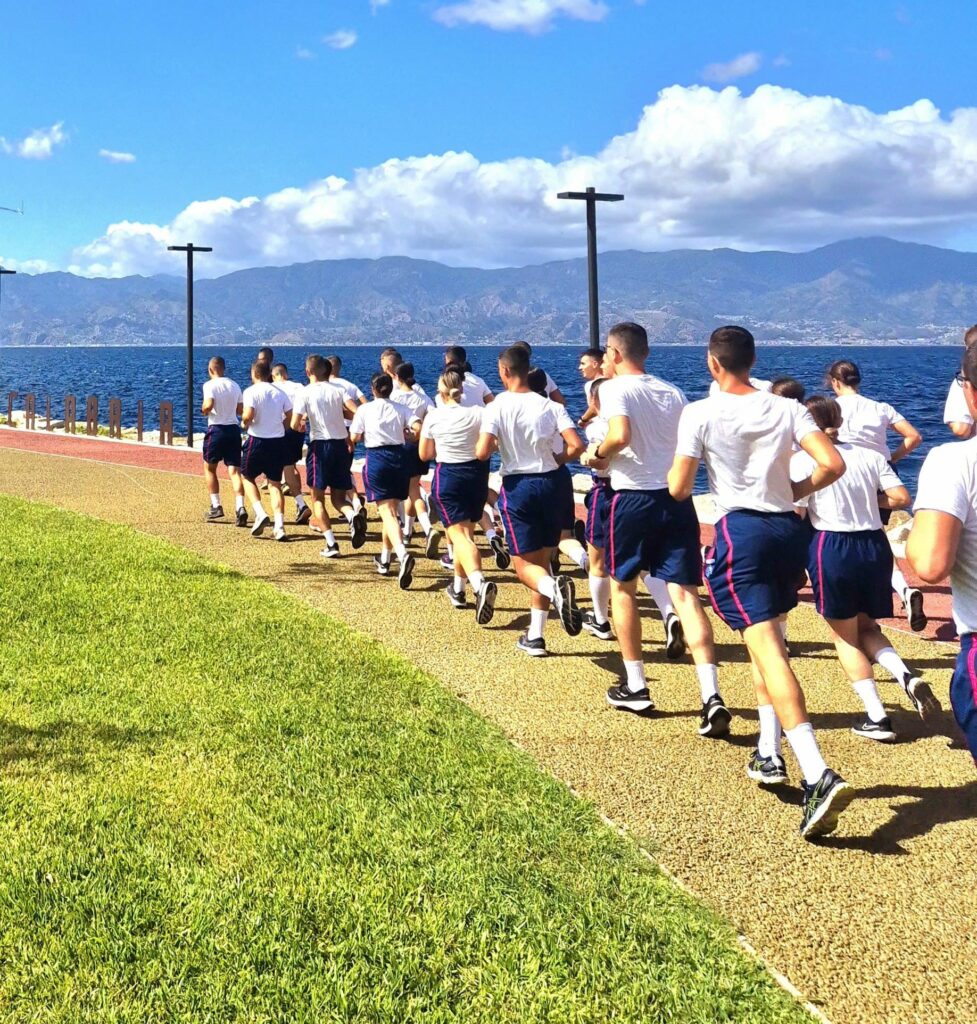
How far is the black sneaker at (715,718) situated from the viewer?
18.5ft

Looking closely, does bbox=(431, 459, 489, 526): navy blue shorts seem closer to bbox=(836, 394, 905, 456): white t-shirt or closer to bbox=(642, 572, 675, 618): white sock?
bbox=(642, 572, 675, 618): white sock

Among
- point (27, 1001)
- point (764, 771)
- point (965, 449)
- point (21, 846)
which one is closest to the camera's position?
point (965, 449)

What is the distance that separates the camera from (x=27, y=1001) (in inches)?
129

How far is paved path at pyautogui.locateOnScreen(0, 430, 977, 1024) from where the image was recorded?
Answer: 11.9ft

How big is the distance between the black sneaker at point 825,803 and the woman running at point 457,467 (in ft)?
12.9

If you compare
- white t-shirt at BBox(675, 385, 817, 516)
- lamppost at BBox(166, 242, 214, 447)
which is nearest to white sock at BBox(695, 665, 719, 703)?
white t-shirt at BBox(675, 385, 817, 516)

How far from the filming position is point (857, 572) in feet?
19.1

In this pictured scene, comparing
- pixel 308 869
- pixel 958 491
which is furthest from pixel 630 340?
pixel 308 869

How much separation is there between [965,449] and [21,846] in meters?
3.73

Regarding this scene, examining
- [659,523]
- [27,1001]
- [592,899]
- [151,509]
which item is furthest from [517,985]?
[151,509]

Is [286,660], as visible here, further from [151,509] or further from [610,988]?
[151,509]

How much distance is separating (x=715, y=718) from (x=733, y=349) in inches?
78.1

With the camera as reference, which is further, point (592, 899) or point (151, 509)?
point (151, 509)

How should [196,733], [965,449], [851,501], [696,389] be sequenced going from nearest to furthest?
[965,449], [196,733], [851,501], [696,389]
